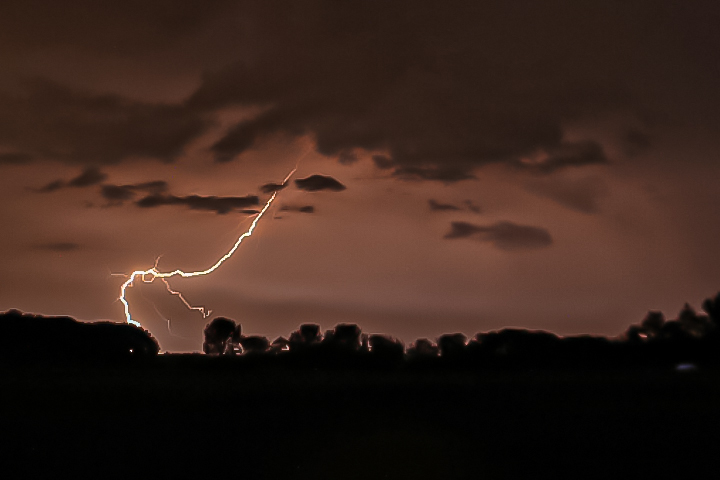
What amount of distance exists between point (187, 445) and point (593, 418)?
9.49 metres

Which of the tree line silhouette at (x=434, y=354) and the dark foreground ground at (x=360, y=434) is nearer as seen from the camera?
the dark foreground ground at (x=360, y=434)

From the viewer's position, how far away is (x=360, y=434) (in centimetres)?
1471

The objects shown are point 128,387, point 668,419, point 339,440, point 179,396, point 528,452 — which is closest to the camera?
point 528,452

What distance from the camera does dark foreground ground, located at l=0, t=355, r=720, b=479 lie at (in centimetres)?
1100

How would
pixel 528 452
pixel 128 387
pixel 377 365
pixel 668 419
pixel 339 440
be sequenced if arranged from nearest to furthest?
pixel 528 452 → pixel 339 440 → pixel 668 419 → pixel 128 387 → pixel 377 365

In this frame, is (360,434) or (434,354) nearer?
(360,434)

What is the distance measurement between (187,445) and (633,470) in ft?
24.1

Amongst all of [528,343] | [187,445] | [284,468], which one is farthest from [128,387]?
[528,343]

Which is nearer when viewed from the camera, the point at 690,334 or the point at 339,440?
the point at 339,440

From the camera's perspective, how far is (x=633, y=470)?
11.0m

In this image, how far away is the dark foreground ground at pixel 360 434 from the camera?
1100 cm

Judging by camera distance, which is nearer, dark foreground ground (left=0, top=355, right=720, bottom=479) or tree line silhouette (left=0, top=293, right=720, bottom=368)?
dark foreground ground (left=0, top=355, right=720, bottom=479)

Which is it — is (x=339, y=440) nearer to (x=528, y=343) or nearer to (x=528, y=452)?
(x=528, y=452)

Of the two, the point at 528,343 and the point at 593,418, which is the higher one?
the point at 528,343
